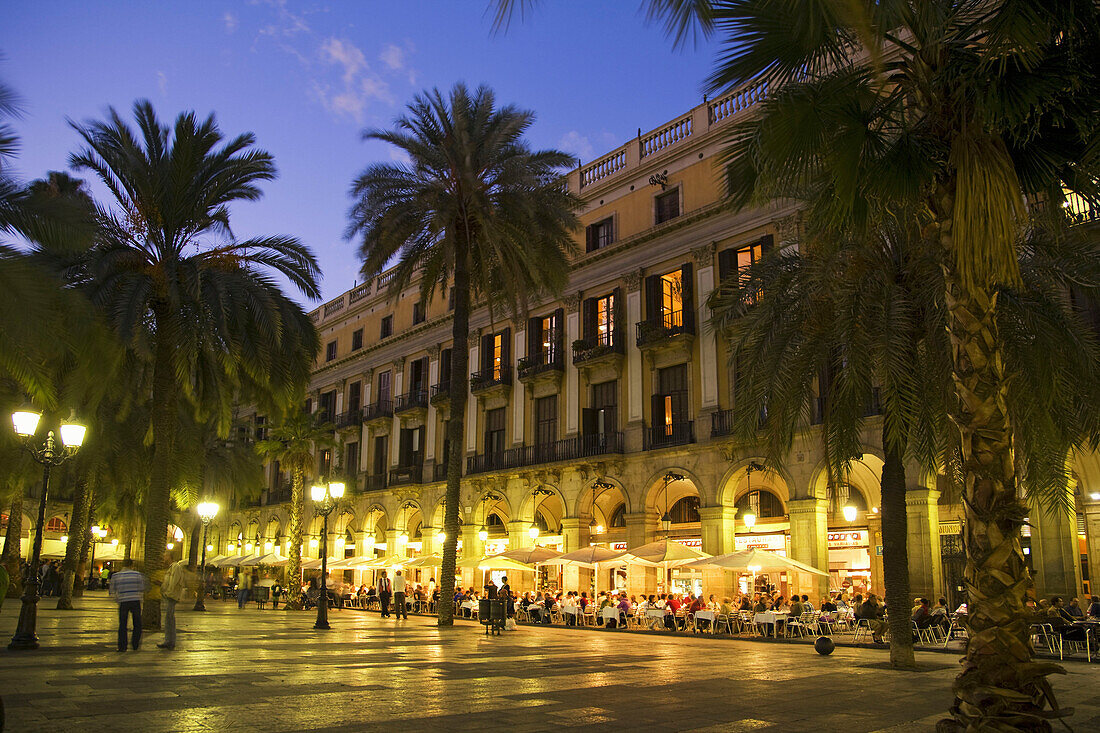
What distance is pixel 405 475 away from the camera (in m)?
41.0

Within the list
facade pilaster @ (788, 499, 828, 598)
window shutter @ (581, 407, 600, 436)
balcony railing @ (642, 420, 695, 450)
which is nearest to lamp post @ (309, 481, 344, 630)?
window shutter @ (581, 407, 600, 436)

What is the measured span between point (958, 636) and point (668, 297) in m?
14.7

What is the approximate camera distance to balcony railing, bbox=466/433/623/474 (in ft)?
102

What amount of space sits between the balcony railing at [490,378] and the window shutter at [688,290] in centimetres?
962

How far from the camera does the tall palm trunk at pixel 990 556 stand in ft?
A: 20.3

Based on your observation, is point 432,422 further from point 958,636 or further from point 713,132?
point 958,636

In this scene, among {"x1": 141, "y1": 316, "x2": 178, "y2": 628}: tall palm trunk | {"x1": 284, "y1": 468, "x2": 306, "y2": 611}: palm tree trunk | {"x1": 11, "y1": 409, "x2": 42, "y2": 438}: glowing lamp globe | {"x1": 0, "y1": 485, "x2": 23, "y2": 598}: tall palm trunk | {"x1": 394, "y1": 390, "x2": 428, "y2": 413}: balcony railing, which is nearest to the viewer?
{"x1": 11, "y1": 409, "x2": 42, "y2": 438}: glowing lamp globe

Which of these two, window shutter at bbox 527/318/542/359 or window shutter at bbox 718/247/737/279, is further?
window shutter at bbox 527/318/542/359

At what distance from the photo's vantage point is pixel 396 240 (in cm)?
2398

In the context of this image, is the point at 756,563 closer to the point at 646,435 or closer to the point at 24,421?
the point at 646,435

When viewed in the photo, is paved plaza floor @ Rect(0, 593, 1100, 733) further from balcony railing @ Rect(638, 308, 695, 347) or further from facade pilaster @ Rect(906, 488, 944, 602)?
balcony railing @ Rect(638, 308, 695, 347)

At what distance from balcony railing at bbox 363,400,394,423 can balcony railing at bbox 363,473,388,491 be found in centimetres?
287

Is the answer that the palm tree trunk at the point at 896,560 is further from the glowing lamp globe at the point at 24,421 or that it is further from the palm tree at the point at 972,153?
the glowing lamp globe at the point at 24,421

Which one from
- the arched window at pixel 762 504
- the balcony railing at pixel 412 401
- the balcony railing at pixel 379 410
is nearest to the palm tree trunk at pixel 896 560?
the arched window at pixel 762 504
